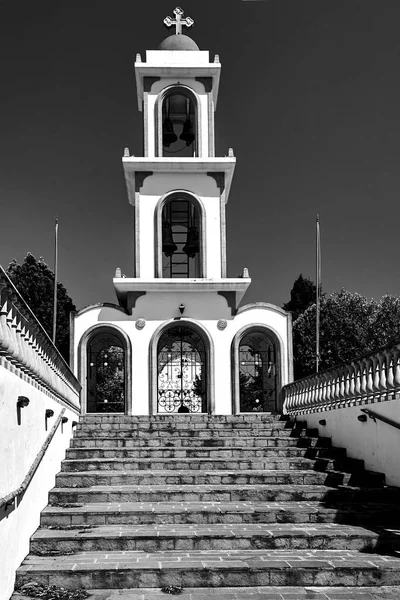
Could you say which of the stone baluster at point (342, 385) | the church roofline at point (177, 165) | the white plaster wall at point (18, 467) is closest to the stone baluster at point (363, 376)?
the stone baluster at point (342, 385)

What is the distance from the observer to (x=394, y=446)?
10.6 meters

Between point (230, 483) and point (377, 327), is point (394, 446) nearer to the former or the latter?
point (230, 483)

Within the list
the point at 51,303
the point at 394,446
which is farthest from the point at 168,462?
the point at 51,303

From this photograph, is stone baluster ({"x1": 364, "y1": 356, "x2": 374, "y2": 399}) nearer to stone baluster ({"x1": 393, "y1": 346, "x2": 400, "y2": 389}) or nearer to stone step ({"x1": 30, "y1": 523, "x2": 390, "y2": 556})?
stone baluster ({"x1": 393, "y1": 346, "x2": 400, "y2": 389})

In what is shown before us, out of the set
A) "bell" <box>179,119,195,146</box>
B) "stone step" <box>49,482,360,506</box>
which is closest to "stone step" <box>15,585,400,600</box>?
"stone step" <box>49,482,360,506</box>

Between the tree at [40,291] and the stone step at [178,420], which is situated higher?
the tree at [40,291]

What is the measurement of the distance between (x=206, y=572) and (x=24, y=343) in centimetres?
310

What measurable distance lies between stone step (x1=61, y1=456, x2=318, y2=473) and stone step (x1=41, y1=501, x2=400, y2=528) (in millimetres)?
2135

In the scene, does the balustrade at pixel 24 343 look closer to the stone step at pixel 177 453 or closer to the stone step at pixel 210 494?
the stone step at pixel 177 453

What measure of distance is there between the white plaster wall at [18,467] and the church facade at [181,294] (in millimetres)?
9410

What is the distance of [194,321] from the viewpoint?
19719mm

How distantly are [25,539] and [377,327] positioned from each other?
34872 millimetres

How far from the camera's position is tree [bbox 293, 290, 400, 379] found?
4028 centimetres

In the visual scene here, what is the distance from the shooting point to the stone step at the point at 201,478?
36.3ft
